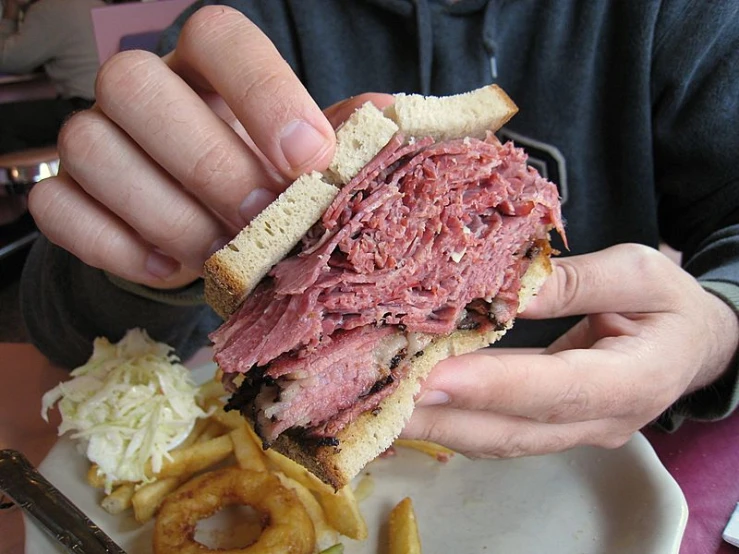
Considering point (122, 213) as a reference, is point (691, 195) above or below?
below

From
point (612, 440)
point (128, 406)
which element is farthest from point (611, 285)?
point (128, 406)

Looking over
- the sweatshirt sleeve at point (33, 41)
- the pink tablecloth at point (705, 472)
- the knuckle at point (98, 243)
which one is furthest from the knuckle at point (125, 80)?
the sweatshirt sleeve at point (33, 41)

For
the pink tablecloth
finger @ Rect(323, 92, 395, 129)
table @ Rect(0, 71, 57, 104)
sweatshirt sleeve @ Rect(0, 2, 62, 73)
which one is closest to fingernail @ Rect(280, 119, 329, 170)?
finger @ Rect(323, 92, 395, 129)

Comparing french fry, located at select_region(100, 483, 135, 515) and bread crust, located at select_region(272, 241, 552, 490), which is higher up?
bread crust, located at select_region(272, 241, 552, 490)

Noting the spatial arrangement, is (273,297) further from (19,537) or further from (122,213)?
(19,537)

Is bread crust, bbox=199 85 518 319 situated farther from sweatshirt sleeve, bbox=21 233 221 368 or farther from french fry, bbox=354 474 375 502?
sweatshirt sleeve, bbox=21 233 221 368

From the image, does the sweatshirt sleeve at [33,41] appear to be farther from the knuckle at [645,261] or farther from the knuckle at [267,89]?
the knuckle at [645,261]

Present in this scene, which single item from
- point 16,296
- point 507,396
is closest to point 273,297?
point 507,396
